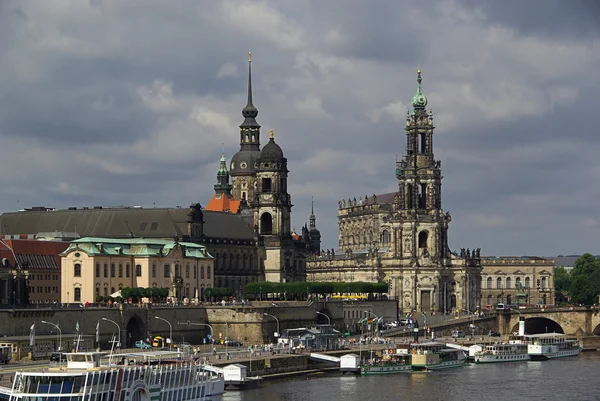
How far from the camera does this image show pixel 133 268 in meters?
168

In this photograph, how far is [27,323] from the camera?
13150 centimetres

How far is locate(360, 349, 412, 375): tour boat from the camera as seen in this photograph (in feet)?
444

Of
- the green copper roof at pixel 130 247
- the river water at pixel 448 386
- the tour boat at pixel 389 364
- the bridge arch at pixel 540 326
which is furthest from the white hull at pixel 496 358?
the green copper roof at pixel 130 247

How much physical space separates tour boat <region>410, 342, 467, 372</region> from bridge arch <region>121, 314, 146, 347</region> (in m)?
24.9

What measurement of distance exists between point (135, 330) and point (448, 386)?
33643 mm

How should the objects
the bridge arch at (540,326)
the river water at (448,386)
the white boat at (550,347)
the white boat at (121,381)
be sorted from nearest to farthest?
the white boat at (121,381), the river water at (448,386), the white boat at (550,347), the bridge arch at (540,326)

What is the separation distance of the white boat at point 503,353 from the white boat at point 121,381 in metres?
50.8

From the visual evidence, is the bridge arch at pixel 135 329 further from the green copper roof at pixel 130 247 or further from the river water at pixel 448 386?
the river water at pixel 448 386

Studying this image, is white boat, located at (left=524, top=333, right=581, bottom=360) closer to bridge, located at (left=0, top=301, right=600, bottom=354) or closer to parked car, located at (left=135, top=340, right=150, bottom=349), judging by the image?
bridge, located at (left=0, top=301, right=600, bottom=354)

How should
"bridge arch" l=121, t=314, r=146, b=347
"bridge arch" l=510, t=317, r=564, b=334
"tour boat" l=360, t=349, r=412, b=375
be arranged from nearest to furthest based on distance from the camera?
"tour boat" l=360, t=349, r=412, b=375, "bridge arch" l=121, t=314, r=146, b=347, "bridge arch" l=510, t=317, r=564, b=334

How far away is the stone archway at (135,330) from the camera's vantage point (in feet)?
470

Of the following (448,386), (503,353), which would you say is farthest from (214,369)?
(503,353)

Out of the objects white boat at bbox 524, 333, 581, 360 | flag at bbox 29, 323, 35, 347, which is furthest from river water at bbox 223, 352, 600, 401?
flag at bbox 29, 323, 35, 347

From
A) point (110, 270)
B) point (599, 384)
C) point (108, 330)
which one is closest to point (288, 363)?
point (108, 330)
